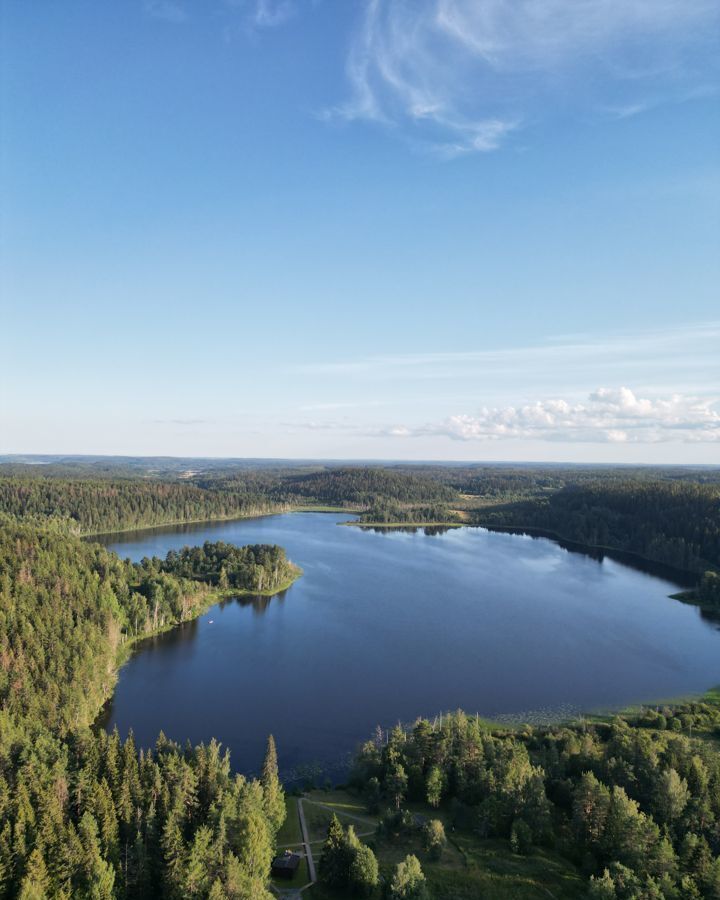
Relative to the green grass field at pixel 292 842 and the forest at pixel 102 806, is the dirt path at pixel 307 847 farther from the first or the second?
the forest at pixel 102 806

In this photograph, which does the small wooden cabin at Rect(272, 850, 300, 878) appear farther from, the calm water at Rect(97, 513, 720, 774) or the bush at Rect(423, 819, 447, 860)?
the calm water at Rect(97, 513, 720, 774)

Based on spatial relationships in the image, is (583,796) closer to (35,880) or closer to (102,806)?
(102,806)

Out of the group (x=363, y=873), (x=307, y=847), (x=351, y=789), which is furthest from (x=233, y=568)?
(x=363, y=873)

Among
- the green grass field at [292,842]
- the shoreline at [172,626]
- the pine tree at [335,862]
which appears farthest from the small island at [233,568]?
the pine tree at [335,862]

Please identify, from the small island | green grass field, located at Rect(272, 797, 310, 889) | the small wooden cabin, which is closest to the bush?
green grass field, located at Rect(272, 797, 310, 889)

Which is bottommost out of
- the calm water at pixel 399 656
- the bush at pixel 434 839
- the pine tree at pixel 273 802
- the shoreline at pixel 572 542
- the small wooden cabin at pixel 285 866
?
the calm water at pixel 399 656

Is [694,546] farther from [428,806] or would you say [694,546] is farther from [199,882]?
Answer: [199,882]
